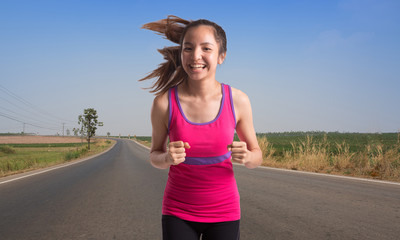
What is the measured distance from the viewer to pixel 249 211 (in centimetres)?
579

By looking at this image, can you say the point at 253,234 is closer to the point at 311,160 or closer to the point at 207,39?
the point at 207,39

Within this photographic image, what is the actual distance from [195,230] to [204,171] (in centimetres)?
37

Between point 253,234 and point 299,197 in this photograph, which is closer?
point 253,234

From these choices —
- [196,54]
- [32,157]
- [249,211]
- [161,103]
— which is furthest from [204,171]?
[32,157]

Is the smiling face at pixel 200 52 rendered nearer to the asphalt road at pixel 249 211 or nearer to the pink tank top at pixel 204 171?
the pink tank top at pixel 204 171

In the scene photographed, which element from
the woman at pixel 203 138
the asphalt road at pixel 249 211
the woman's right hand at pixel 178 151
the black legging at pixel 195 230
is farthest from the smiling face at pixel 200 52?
the asphalt road at pixel 249 211

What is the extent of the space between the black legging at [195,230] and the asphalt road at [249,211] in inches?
101

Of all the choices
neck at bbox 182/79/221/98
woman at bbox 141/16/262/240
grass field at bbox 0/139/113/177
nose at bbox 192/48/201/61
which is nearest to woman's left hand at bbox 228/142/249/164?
woman at bbox 141/16/262/240

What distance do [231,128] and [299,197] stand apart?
5652 mm

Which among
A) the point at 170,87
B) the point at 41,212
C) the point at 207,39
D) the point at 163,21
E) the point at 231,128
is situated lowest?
the point at 41,212

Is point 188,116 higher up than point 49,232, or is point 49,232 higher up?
point 188,116

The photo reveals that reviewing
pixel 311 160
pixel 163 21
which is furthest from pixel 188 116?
pixel 311 160

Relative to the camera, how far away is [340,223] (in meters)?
4.98

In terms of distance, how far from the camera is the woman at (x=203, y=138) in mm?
1884
